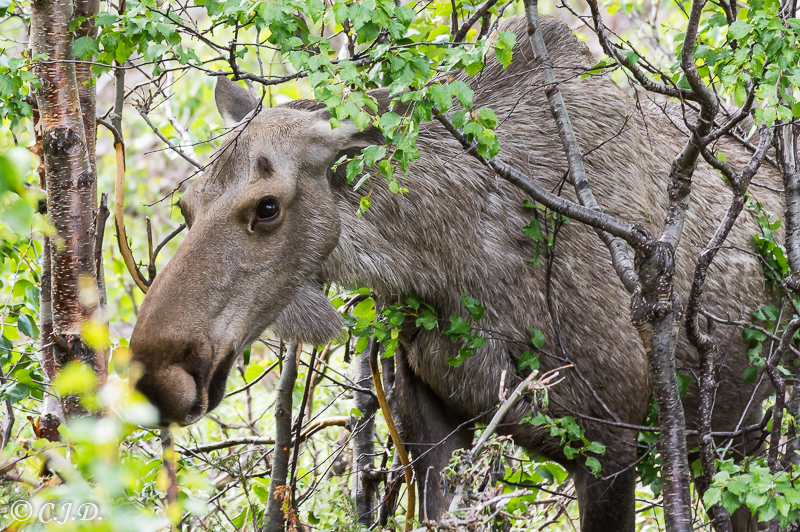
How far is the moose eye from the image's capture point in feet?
11.3

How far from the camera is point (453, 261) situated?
3750mm

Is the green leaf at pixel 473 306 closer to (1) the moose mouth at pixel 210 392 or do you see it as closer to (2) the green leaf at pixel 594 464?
(2) the green leaf at pixel 594 464

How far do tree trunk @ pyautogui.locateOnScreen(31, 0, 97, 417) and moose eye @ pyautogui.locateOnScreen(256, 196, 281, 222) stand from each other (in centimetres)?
64

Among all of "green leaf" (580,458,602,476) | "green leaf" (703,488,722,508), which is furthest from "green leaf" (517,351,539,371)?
"green leaf" (703,488,722,508)

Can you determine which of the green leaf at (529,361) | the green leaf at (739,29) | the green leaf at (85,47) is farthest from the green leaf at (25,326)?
the green leaf at (739,29)

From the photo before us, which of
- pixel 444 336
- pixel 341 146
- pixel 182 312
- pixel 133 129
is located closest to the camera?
pixel 182 312

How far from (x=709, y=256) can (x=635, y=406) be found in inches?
42.4

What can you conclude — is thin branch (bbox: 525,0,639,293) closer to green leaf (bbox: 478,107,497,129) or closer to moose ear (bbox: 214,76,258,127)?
green leaf (bbox: 478,107,497,129)

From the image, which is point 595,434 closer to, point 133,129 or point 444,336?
point 444,336

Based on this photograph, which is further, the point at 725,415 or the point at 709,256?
the point at 725,415

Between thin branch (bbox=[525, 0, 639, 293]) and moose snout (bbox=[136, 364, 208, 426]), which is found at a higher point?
thin branch (bbox=[525, 0, 639, 293])

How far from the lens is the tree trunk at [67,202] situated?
2986 mm

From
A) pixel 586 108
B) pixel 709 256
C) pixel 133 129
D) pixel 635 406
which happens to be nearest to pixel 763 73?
pixel 709 256

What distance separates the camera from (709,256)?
3.01 metres
